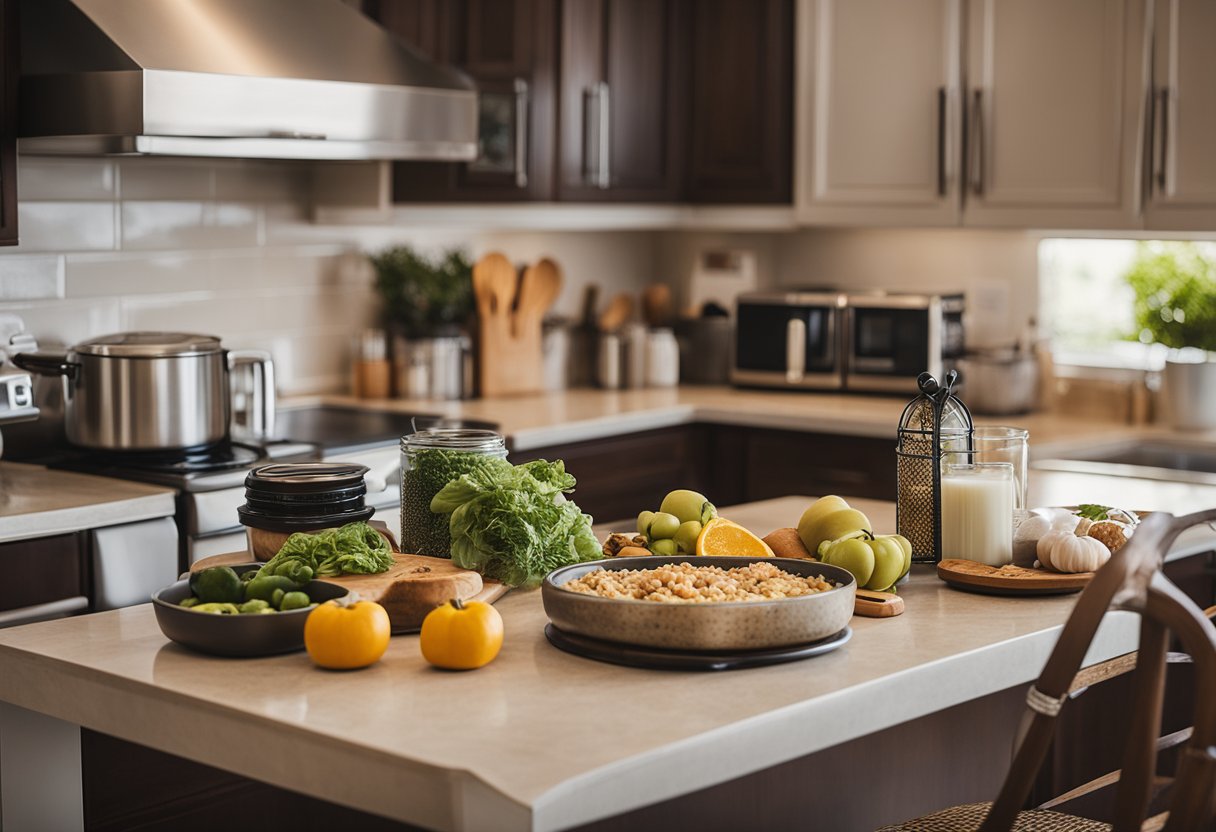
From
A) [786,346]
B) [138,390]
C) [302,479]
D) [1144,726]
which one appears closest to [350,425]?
[138,390]

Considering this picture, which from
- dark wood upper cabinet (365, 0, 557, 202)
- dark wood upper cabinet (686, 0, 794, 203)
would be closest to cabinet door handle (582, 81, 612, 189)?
dark wood upper cabinet (365, 0, 557, 202)

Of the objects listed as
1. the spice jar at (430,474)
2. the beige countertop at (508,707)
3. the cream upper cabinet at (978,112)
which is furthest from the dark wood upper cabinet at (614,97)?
the beige countertop at (508,707)

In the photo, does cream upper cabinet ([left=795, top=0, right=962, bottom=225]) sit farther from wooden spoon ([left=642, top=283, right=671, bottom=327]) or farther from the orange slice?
the orange slice

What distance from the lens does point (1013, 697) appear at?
241cm

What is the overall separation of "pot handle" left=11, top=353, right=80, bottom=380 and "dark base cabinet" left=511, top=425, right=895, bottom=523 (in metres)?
1.13

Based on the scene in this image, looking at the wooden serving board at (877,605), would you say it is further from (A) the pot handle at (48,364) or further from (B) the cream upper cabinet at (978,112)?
(B) the cream upper cabinet at (978,112)

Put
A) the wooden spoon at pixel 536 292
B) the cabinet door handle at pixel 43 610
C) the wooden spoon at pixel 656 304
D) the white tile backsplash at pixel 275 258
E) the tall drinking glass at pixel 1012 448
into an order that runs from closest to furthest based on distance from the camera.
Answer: the tall drinking glass at pixel 1012 448 → the cabinet door handle at pixel 43 610 → the white tile backsplash at pixel 275 258 → the wooden spoon at pixel 536 292 → the wooden spoon at pixel 656 304

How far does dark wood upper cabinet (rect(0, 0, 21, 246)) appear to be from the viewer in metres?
3.11

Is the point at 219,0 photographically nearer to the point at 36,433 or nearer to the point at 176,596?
the point at 36,433

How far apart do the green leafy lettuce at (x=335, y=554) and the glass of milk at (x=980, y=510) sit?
80cm

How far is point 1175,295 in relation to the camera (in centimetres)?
424

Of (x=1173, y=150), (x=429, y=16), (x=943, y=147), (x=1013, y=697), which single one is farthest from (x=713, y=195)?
(x=1013, y=697)

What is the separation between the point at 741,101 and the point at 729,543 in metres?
2.86

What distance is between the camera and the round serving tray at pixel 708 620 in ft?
5.54
